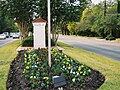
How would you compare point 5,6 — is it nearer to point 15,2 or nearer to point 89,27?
point 15,2

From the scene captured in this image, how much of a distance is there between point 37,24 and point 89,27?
162 feet

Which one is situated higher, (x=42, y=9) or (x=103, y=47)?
(x=42, y=9)

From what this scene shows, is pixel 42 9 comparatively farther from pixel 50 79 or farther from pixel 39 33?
pixel 50 79

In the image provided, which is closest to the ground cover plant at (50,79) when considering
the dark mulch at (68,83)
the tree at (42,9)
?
the dark mulch at (68,83)

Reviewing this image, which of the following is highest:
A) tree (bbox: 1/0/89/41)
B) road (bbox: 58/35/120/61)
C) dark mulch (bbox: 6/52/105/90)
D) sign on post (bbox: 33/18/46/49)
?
tree (bbox: 1/0/89/41)

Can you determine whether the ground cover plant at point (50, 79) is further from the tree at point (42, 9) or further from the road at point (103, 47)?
the tree at point (42, 9)

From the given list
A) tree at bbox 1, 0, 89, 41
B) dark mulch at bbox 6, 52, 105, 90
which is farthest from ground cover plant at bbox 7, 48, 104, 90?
tree at bbox 1, 0, 89, 41

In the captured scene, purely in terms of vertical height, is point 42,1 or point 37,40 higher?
point 42,1

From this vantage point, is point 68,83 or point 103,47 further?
point 103,47

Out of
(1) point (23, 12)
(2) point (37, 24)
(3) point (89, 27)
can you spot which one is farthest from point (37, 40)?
(3) point (89, 27)

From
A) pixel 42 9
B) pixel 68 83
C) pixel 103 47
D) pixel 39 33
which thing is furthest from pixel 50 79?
pixel 103 47

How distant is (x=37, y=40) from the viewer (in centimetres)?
1788

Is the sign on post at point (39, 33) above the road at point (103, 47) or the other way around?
above

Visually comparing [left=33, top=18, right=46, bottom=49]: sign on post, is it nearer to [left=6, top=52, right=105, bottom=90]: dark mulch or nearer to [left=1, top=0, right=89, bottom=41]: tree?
[left=1, top=0, right=89, bottom=41]: tree
